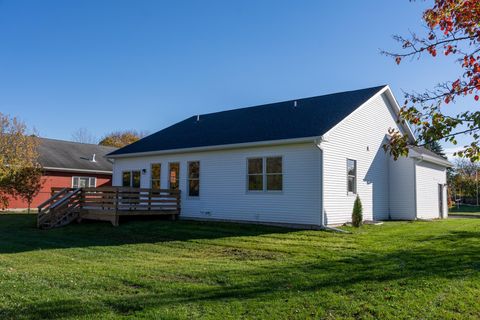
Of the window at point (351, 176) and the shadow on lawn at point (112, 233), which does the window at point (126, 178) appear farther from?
the window at point (351, 176)

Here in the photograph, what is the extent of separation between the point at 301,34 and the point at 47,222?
39.5ft

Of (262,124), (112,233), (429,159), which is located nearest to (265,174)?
(262,124)

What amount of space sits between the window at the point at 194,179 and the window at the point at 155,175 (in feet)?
6.54

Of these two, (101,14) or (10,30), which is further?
(101,14)

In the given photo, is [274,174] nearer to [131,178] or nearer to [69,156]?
[131,178]

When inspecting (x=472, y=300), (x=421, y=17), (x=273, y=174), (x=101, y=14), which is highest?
(x=101, y=14)

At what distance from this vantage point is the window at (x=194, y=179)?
1691 centimetres

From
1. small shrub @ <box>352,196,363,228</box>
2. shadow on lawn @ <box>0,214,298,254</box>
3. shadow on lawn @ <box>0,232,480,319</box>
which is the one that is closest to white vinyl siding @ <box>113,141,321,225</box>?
shadow on lawn @ <box>0,214,298,254</box>

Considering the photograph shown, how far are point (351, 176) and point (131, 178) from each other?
10.6 m

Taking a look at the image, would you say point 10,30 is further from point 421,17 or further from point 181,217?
point 421,17

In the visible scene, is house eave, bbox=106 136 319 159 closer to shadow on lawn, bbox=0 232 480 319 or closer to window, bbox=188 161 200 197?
window, bbox=188 161 200 197

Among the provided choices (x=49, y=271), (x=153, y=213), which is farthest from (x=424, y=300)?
(x=153, y=213)

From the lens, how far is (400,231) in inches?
522

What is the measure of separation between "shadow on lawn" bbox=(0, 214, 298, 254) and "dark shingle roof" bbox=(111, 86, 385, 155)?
11.0ft
